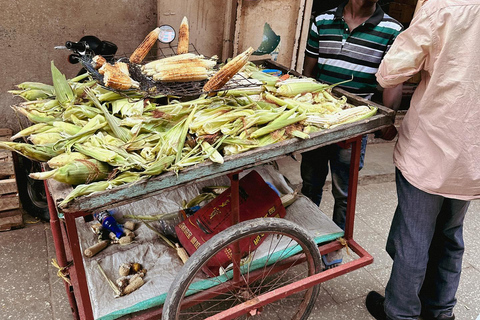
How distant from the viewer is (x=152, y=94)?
83.2 inches

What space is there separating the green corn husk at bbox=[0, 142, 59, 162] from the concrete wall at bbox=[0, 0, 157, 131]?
2.24 meters

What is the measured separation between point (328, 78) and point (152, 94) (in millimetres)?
1497

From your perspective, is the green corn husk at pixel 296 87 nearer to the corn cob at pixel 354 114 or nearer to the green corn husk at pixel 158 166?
the corn cob at pixel 354 114

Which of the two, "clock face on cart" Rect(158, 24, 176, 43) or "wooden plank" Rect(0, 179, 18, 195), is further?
"wooden plank" Rect(0, 179, 18, 195)

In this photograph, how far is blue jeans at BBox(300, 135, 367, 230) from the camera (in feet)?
9.92

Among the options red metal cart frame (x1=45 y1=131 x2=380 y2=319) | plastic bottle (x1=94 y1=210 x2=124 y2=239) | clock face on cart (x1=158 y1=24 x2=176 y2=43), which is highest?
clock face on cart (x1=158 y1=24 x2=176 y2=43)

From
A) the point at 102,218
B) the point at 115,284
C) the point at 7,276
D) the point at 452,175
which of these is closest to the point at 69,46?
the point at 102,218

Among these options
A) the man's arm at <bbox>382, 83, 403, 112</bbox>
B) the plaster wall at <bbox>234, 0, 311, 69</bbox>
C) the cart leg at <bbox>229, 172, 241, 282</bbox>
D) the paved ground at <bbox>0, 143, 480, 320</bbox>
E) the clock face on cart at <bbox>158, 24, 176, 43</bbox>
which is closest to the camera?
the cart leg at <bbox>229, 172, 241, 282</bbox>

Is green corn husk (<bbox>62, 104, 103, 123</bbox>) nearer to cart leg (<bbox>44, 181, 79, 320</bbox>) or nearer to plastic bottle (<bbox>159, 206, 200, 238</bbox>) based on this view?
cart leg (<bbox>44, 181, 79, 320</bbox>)

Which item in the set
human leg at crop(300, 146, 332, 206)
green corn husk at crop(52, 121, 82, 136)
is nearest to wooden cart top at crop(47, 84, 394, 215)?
green corn husk at crop(52, 121, 82, 136)

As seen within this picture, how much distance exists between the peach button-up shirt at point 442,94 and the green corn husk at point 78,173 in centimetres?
159

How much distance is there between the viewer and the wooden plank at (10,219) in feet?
11.1

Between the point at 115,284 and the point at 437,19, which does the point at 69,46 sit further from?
the point at 437,19

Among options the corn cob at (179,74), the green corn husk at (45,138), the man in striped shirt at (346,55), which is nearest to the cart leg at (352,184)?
the man in striped shirt at (346,55)
